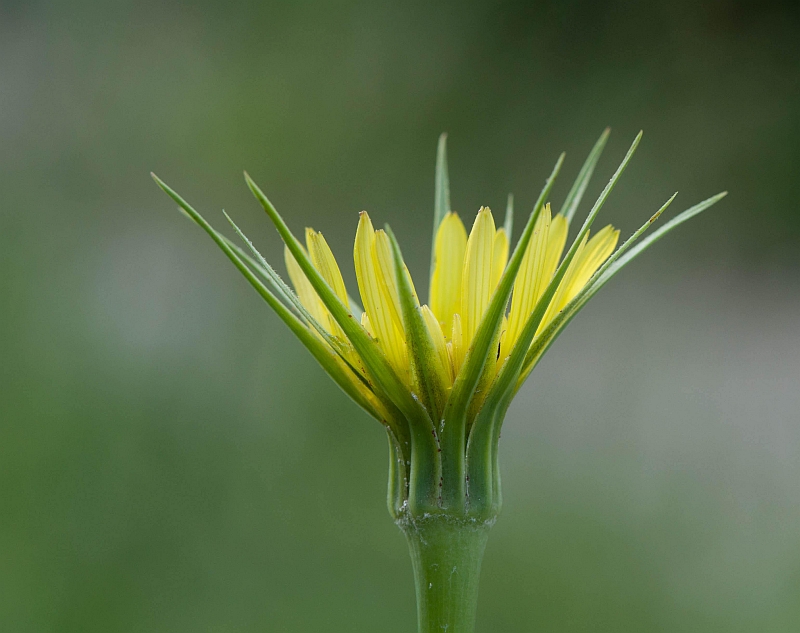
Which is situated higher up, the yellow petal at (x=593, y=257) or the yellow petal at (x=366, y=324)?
the yellow petal at (x=593, y=257)

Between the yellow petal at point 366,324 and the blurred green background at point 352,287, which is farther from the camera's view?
the blurred green background at point 352,287

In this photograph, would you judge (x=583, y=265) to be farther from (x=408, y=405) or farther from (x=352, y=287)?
(x=352, y=287)

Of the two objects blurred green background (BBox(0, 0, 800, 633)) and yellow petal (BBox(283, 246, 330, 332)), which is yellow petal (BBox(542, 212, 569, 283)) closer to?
yellow petal (BBox(283, 246, 330, 332))

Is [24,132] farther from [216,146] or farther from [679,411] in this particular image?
[679,411]

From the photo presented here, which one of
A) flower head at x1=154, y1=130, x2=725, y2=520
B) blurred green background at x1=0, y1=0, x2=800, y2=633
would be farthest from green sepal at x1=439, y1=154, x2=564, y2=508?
blurred green background at x1=0, y1=0, x2=800, y2=633

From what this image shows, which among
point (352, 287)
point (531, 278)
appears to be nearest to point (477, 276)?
point (531, 278)

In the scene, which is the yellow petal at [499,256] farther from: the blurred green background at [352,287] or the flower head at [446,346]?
the blurred green background at [352,287]

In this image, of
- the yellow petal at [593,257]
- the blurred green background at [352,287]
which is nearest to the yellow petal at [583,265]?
the yellow petal at [593,257]

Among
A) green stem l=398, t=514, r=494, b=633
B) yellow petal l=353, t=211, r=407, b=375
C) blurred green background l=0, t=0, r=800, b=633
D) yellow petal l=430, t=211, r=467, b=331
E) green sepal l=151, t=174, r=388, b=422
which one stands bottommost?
green stem l=398, t=514, r=494, b=633
